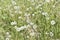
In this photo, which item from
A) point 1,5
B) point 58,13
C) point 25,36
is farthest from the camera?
point 1,5

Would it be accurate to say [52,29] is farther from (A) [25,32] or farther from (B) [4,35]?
(B) [4,35]

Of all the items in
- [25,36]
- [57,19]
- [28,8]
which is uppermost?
[28,8]

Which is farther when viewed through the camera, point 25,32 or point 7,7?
point 7,7

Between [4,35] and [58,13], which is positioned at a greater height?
[58,13]

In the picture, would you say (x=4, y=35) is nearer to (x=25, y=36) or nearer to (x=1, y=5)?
(x=25, y=36)

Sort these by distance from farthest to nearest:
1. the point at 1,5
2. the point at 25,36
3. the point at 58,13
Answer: the point at 1,5
the point at 58,13
the point at 25,36

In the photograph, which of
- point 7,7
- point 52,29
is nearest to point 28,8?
point 7,7
